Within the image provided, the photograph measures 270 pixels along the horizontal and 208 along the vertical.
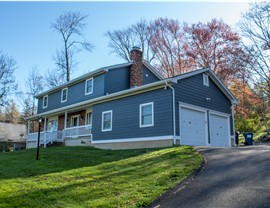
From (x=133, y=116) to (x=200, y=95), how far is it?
4.13 meters

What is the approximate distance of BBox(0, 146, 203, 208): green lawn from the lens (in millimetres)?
5570

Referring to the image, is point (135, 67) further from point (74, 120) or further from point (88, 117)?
point (74, 120)

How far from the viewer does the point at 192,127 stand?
15062mm

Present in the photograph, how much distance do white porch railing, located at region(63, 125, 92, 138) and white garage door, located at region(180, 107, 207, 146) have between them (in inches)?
290

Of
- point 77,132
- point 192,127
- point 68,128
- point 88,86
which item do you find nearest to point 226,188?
point 192,127

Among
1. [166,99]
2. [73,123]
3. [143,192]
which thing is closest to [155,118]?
[166,99]

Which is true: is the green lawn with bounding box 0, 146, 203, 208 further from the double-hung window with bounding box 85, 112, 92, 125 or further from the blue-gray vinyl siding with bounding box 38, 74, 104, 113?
the double-hung window with bounding box 85, 112, 92, 125

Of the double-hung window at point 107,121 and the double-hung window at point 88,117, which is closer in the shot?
the double-hung window at point 107,121

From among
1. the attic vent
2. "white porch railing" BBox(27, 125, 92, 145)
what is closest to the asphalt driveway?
the attic vent

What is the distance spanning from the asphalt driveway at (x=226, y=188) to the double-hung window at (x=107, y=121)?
9.42 metres

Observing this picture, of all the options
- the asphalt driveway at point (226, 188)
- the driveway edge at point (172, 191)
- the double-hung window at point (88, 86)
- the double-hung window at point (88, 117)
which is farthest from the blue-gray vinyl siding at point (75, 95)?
→ the driveway edge at point (172, 191)

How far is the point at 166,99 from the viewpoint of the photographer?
14.1m

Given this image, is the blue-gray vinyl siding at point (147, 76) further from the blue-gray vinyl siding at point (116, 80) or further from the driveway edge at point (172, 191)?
the driveway edge at point (172, 191)

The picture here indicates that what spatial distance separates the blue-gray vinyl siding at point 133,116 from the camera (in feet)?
45.9
